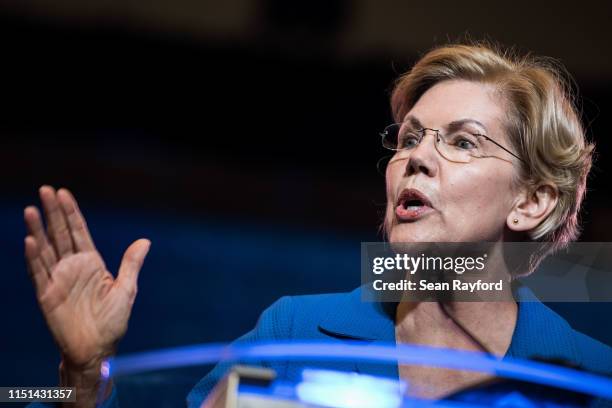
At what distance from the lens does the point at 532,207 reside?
4.54 feet

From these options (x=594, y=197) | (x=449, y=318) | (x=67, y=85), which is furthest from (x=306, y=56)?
(x=449, y=318)

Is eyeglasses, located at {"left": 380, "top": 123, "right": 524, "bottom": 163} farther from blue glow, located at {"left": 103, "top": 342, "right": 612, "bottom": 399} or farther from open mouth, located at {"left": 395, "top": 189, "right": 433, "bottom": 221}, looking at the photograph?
blue glow, located at {"left": 103, "top": 342, "right": 612, "bottom": 399}

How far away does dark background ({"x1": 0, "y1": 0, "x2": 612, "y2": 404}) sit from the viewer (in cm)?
255

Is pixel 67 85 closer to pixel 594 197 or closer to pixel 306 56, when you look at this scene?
pixel 306 56

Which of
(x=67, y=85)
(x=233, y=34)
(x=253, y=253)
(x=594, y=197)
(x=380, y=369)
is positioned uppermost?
(x=233, y=34)

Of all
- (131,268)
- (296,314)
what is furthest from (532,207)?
(131,268)

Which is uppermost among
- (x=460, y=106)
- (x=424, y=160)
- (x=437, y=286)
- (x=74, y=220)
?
(x=460, y=106)

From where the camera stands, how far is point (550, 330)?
1342 millimetres

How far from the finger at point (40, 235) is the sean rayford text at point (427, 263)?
58 centimetres

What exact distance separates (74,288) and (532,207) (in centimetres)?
81

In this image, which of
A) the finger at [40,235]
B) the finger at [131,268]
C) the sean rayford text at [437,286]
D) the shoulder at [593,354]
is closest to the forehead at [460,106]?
the sean rayford text at [437,286]

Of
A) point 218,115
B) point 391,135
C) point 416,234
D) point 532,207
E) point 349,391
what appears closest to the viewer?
point 349,391

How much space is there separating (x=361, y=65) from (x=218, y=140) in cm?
62

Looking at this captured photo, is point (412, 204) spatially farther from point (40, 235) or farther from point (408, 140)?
point (40, 235)
